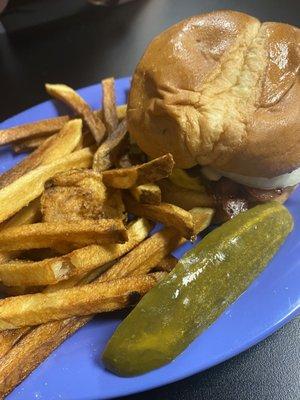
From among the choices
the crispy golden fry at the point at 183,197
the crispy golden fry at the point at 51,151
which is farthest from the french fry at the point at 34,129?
the crispy golden fry at the point at 183,197

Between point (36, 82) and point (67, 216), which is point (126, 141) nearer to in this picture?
point (67, 216)

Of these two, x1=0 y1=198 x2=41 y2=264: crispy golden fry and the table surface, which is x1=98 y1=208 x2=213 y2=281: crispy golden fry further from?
the table surface

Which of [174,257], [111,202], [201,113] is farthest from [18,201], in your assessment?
[201,113]

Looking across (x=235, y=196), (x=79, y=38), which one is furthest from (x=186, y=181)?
(x=79, y=38)

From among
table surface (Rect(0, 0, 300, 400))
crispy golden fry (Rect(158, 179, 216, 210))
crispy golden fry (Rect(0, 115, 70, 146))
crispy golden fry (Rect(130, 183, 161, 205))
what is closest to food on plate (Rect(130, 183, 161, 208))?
crispy golden fry (Rect(130, 183, 161, 205))

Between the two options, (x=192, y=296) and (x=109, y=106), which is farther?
(x=109, y=106)

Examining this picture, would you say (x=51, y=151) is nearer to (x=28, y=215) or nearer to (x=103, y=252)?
(x=28, y=215)
